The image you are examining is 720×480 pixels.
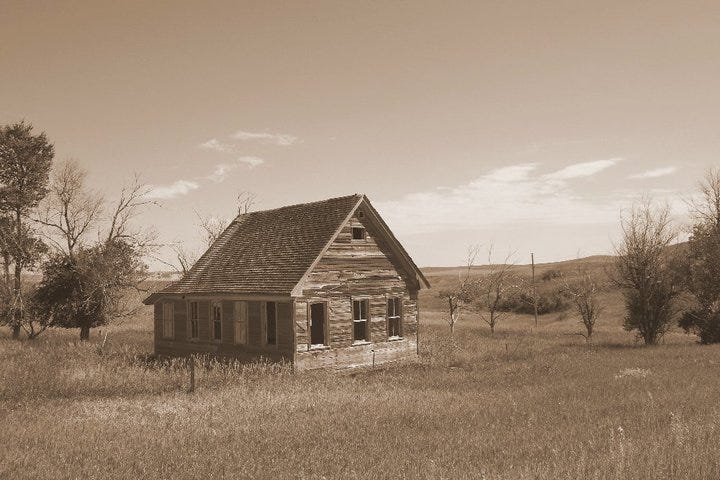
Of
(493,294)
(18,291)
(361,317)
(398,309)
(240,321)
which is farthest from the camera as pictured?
(493,294)

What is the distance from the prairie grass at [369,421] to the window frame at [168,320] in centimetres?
484

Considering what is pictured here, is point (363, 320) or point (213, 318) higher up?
point (213, 318)

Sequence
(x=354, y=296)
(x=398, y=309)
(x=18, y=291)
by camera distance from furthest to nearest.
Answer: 1. (x=18, y=291)
2. (x=398, y=309)
3. (x=354, y=296)

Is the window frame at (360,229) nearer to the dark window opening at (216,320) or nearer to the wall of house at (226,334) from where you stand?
the wall of house at (226,334)

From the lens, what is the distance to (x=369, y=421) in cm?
1100

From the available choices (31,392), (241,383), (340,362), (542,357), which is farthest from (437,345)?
(31,392)

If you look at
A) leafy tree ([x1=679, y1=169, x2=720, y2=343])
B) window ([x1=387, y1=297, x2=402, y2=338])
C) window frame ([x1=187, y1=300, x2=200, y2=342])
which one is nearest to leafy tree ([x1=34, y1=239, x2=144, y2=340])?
window frame ([x1=187, y1=300, x2=200, y2=342])

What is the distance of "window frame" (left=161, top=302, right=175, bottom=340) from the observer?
25.5 meters

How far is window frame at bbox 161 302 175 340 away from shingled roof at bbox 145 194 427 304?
0.75 m

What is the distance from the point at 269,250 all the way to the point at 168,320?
6.69m

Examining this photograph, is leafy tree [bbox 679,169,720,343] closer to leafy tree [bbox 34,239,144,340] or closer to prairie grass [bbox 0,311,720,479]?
prairie grass [bbox 0,311,720,479]

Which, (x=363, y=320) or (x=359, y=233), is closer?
(x=363, y=320)

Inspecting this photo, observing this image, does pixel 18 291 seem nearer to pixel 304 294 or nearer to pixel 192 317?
pixel 192 317

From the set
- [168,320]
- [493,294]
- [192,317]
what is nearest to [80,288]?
[168,320]
